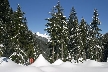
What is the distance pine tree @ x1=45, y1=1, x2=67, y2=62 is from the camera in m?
43.1

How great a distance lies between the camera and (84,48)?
57.1 m

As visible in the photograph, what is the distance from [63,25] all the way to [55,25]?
10.3 ft

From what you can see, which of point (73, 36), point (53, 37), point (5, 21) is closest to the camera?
point (5, 21)

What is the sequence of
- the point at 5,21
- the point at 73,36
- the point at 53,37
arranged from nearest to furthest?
1. the point at 5,21
2. the point at 53,37
3. the point at 73,36

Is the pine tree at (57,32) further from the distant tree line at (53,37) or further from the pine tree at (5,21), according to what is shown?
the pine tree at (5,21)

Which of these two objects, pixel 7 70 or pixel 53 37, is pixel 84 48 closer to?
pixel 53 37

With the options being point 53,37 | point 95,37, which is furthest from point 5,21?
point 95,37

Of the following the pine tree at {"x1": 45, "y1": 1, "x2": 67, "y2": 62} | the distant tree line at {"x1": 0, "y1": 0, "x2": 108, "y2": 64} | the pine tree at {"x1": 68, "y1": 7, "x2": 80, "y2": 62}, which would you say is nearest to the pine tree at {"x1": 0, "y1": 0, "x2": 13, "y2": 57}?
the distant tree line at {"x1": 0, "y1": 0, "x2": 108, "y2": 64}

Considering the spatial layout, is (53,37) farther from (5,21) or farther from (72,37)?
(72,37)

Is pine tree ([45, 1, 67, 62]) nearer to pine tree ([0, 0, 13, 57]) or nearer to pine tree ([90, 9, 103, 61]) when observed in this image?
pine tree ([0, 0, 13, 57])

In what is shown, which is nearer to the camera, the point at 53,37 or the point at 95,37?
the point at 53,37

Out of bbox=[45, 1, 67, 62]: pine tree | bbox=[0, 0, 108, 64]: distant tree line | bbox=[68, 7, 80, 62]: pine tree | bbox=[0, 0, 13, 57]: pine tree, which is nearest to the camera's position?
bbox=[0, 0, 108, 64]: distant tree line

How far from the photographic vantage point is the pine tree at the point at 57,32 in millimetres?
43094

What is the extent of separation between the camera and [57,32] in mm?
43781
